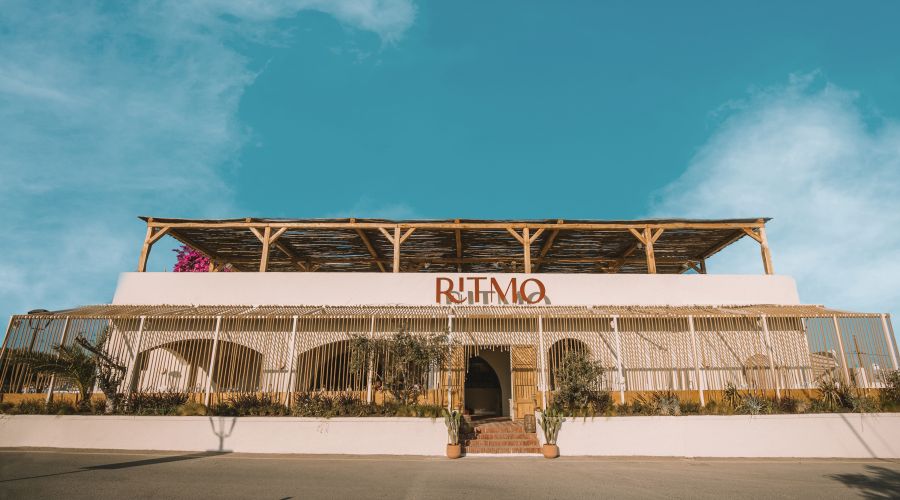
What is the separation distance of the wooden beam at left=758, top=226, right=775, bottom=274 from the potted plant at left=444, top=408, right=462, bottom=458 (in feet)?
38.2

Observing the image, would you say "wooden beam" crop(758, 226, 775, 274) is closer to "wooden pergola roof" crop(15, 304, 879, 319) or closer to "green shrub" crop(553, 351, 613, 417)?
"wooden pergola roof" crop(15, 304, 879, 319)

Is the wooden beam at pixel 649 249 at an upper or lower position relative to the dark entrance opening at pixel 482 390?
upper

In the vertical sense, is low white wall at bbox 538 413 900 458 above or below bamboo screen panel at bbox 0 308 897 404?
below

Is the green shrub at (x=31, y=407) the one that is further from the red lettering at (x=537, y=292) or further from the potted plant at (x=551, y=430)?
the red lettering at (x=537, y=292)

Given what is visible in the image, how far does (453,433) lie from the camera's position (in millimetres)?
10023

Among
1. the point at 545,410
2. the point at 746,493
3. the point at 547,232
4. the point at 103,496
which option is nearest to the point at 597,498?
the point at 746,493

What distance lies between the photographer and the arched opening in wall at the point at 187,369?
38.6 feet

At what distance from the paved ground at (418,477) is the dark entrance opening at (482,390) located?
24.6 ft

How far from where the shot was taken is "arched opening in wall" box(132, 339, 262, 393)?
1176 centimetres

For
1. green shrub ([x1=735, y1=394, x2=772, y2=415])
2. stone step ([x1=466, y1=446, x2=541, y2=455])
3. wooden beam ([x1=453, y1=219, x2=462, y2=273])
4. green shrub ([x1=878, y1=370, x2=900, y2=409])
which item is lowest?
stone step ([x1=466, y1=446, x2=541, y2=455])

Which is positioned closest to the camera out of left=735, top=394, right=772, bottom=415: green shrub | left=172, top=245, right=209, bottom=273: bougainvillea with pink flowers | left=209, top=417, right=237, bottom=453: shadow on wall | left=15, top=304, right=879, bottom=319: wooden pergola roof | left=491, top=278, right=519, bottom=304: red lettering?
left=209, top=417, right=237, bottom=453: shadow on wall

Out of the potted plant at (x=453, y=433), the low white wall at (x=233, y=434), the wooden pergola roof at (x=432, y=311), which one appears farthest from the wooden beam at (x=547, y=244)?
the low white wall at (x=233, y=434)

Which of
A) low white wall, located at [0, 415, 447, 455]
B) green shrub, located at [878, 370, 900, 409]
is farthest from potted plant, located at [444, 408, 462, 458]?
green shrub, located at [878, 370, 900, 409]

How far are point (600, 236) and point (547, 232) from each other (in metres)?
2.16
